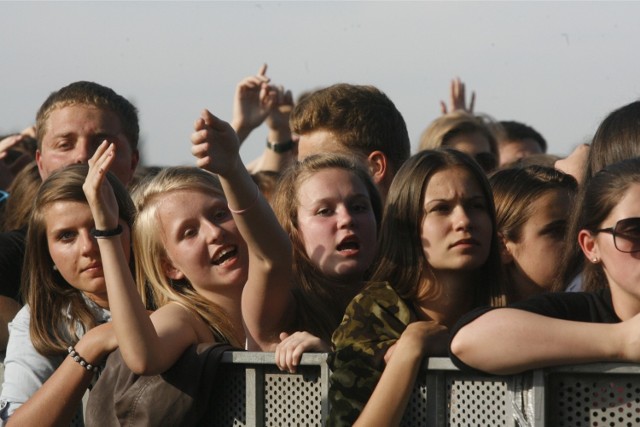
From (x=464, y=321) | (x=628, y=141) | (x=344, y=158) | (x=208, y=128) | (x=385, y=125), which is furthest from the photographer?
(x=385, y=125)

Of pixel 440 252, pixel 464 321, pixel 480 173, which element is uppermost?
pixel 480 173

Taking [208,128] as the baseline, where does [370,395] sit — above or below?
below

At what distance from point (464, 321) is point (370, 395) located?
1.35 ft

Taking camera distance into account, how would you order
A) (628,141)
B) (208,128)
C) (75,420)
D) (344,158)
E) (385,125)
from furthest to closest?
(385,125) < (344,158) < (75,420) < (628,141) < (208,128)

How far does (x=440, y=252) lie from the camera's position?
4434 millimetres

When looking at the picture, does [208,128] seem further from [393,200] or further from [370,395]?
[370,395]

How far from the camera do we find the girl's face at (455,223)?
4.42 metres

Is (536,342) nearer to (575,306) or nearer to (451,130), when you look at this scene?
(575,306)

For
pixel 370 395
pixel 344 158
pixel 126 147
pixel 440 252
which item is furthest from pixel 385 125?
pixel 370 395

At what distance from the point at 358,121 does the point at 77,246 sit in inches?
62.2

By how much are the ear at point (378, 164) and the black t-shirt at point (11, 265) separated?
5.70 ft

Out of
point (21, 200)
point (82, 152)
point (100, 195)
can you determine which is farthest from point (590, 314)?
point (21, 200)

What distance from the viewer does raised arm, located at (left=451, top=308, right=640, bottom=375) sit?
3377 millimetres

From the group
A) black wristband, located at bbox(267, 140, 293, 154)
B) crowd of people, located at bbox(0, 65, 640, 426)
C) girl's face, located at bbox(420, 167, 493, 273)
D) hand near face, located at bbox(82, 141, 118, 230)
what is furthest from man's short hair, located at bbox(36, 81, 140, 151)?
girl's face, located at bbox(420, 167, 493, 273)
